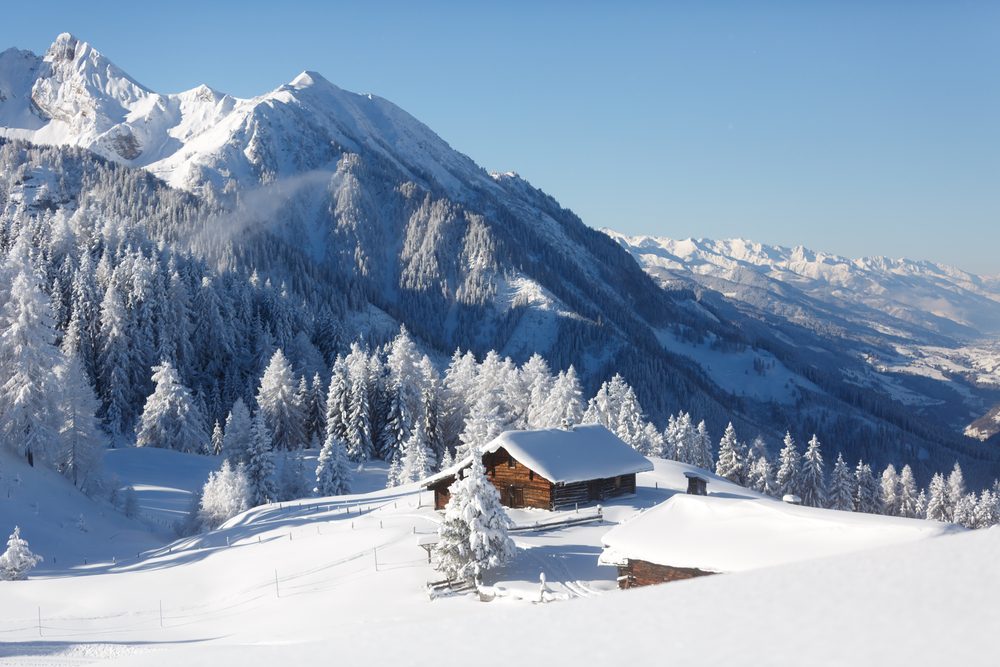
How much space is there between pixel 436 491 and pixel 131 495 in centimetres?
2409

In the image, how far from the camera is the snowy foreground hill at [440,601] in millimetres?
5230

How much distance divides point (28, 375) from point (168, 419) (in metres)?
23.9

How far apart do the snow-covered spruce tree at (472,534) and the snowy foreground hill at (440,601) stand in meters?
1.09

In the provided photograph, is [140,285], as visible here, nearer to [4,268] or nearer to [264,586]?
[4,268]

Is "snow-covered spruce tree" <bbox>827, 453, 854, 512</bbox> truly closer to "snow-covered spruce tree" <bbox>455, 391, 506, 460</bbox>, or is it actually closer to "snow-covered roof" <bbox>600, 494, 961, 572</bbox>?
"snow-covered spruce tree" <bbox>455, 391, 506, 460</bbox>

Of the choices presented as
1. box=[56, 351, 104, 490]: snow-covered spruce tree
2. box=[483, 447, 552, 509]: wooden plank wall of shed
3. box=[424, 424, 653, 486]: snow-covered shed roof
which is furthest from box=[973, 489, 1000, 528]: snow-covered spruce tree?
box=[56, 351, 104, 490]: snow-covered spruce tree

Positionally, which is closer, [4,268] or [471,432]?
[4,268]

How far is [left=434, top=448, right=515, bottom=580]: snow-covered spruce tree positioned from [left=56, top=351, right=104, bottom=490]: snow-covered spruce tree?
119ft

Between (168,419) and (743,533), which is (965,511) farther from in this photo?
(168,419)

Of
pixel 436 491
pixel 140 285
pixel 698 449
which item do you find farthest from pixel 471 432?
pixel 140 285

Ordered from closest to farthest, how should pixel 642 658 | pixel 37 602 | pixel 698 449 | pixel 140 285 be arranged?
1. pixel 642 658
2. pixel 37 602
3. pixel 698 449
4. pixel 140 285

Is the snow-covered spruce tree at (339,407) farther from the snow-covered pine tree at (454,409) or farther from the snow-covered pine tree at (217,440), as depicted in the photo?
the snow-covered pine tree at (217,440)

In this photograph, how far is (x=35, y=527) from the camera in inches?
1690

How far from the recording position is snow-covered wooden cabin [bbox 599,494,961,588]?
20.9 metres
